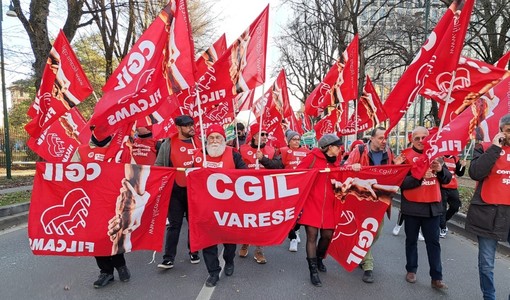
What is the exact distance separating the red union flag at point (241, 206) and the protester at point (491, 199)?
183 cm

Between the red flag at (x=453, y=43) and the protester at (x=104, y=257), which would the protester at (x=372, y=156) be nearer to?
the red flag at (x=453, y=43)

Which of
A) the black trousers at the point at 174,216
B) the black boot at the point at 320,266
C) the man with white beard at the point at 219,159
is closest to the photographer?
the man with white beard at the point at 219,159

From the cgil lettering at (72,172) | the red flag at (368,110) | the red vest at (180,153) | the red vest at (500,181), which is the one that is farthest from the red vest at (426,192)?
the red flag at (368,110)

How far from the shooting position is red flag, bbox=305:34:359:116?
7.22 m

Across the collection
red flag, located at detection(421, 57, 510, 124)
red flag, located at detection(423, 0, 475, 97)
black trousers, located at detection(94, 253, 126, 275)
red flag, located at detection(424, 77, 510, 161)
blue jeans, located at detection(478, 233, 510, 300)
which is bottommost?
black trousers, located at detection(94, 253, 126, 275)

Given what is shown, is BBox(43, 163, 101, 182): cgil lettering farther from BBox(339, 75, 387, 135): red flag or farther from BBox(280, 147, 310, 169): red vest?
BBox(339, 75, 387, 135): red flag

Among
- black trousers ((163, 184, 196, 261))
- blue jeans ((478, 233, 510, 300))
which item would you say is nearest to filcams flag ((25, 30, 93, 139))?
black trousers ((163, 184, 196, 261))

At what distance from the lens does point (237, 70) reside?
18.1 ft

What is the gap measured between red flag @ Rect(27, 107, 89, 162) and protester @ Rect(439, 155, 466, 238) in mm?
6792

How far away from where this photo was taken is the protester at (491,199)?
3.51 meters

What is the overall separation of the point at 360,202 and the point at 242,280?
173 cm

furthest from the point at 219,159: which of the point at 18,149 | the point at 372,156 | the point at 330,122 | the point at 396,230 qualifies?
the point at 18,149

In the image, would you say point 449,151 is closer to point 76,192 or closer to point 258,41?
point 258,41

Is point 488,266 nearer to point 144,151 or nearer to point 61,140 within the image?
point 144,151
